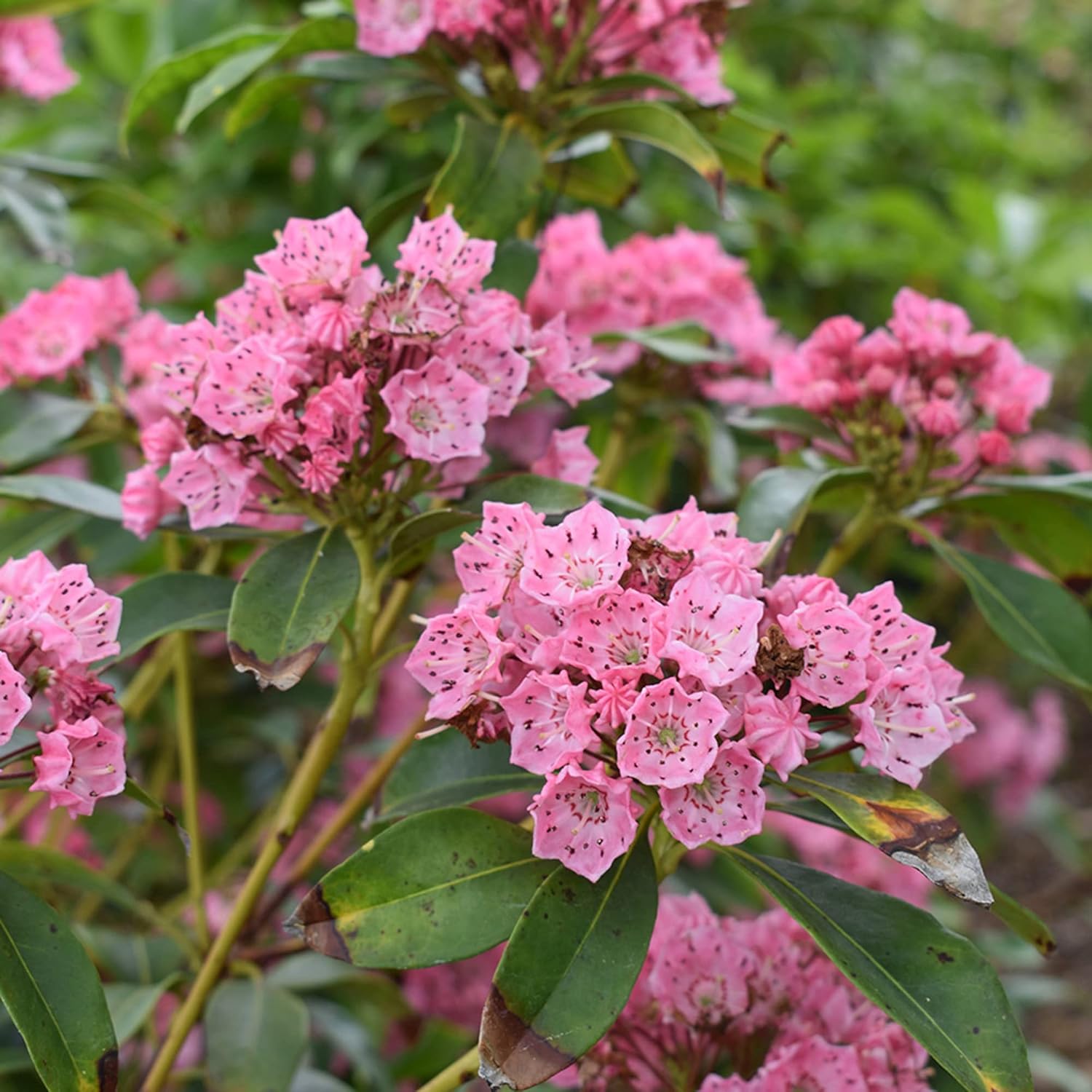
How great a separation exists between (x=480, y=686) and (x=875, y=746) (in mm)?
274

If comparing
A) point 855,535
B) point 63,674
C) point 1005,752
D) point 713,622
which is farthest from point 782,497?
point 1005,752

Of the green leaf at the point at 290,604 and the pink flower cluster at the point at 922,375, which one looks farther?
the pink flower cluster at the point at 922,375

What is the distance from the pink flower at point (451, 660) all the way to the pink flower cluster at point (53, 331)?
2.21 feet

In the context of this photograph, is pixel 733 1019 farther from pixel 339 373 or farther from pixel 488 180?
pixel 488 180

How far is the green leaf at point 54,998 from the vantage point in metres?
0.86

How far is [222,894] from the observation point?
200 centimetres

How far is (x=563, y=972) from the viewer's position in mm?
875

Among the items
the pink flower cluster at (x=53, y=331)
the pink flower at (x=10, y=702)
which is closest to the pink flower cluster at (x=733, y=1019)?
the pink flower at (x=10, y=702)

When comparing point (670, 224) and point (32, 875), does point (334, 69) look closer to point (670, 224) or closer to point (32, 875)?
point (32, 875)

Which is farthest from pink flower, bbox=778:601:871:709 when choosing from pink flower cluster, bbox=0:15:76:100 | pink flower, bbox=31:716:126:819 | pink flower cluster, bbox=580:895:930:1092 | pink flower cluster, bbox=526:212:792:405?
pink flower cluster, bbox=0:15:76:100

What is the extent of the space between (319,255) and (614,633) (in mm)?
408

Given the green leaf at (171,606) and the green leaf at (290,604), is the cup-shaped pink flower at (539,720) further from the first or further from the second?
the green leaf at (171,606)

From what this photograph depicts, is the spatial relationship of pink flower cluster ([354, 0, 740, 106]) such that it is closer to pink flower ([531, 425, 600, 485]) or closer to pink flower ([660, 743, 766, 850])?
pink flower ([531, 425, 600, 485])

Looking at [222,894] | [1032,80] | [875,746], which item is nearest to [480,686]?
[875,746]
